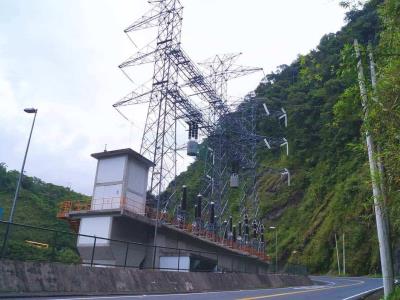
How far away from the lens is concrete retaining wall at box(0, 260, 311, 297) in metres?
11.0

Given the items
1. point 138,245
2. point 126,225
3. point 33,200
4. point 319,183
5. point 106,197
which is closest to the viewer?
point 138,245

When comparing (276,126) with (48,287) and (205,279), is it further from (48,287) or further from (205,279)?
(48,287)

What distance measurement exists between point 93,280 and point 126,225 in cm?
1493

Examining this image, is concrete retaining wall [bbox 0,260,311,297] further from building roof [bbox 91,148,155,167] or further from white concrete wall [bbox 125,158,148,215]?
building roof [bbox 91,148,155,167]

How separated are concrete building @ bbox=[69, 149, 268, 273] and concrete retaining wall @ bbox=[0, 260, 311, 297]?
6.66 metres

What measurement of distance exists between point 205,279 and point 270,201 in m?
53.7

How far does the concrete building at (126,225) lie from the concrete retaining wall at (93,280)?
666cm

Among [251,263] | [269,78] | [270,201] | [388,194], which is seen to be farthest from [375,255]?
[269,78]

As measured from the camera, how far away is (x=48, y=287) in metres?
11.8

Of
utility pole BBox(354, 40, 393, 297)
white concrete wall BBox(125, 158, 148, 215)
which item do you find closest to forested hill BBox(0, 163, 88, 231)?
white concrete wall BBox(125, 158, 148, 215)

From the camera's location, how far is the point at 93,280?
13.6 meters

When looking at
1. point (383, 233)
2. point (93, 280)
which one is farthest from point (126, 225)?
point (383, 233)

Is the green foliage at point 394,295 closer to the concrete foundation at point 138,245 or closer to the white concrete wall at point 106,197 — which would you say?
the concrete foundation at point 138,245

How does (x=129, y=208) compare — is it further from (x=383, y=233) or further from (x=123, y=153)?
(x=383, y=233)
